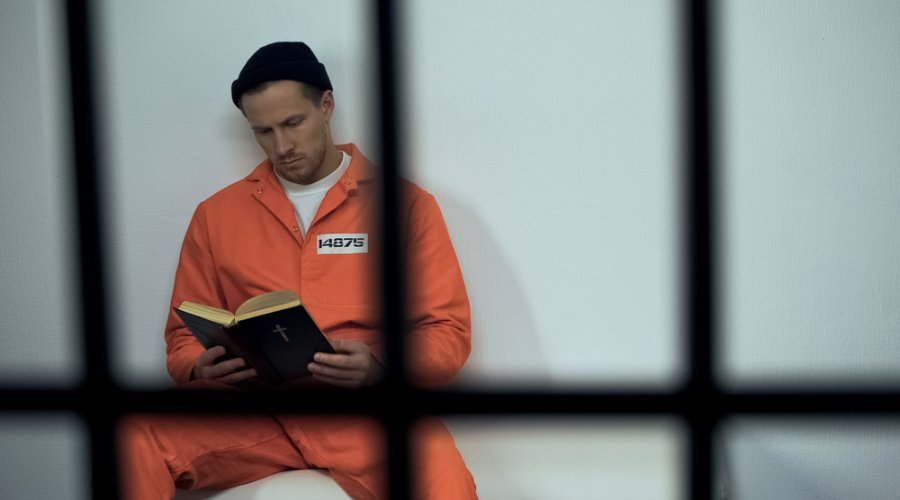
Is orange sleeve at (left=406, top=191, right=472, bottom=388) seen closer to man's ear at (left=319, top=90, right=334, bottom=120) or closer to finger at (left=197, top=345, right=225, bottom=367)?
man's ear at (left=319, top=90, right=334, bottom=120)

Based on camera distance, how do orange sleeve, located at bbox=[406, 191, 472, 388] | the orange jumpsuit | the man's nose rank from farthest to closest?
the man's nose < orange sleeve, located at bbox=[406, 191, 472, 388] < the orange jumpsuit

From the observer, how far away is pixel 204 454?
1.65 m

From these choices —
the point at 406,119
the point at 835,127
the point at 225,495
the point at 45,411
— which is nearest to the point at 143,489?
the point at 225,495

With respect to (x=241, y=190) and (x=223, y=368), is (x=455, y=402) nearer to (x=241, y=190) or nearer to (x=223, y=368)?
(x=223, y=368)

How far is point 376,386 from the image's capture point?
440 mm

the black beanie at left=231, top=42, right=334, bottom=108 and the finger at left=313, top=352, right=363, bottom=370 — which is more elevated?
the black beanie at left=231, top=42, right=334, bottom=108

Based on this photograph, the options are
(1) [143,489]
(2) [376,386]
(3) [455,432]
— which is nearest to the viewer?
(2) [376,386]

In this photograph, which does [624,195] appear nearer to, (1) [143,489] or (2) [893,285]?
(2) [893,285]

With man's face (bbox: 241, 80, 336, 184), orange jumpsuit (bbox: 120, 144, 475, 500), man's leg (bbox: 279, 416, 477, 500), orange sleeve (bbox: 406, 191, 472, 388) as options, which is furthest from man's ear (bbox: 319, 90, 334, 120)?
man's leg (bbox: 279, 416, 477, 500)

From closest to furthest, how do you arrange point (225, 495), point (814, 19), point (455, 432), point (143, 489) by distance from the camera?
point (143, 489) < point (225, 495) < point (814, 19) < point (455, 432)

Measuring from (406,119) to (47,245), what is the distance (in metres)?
1.91

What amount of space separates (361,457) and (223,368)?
0.31 m

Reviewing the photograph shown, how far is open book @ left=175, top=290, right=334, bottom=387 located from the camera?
143 centimetres

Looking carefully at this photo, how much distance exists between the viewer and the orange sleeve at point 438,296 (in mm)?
1782
